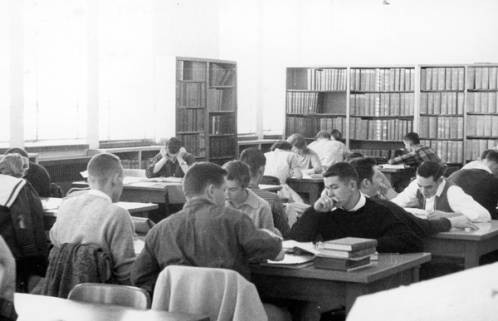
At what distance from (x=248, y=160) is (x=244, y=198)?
988mm

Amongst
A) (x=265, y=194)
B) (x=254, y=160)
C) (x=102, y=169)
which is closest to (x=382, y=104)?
(x=254, y=160)

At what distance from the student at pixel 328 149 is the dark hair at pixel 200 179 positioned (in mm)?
7345

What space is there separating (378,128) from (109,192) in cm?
875

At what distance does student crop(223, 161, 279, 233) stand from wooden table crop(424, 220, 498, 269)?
0.97m

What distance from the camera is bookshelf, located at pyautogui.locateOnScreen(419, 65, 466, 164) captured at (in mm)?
11828

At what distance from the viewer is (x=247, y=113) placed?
13211mm

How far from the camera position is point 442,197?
17.9 ft

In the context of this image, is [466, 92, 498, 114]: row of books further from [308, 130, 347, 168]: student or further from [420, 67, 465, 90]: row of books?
[308, 130, 347, 168]: student

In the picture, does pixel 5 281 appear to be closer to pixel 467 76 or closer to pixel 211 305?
pixel 211 305

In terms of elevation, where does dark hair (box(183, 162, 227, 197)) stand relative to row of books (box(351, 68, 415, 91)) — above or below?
below

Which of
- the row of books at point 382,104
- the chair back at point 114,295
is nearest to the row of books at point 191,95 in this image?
the row of books at point 382,104

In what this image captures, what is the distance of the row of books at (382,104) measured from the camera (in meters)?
12.2

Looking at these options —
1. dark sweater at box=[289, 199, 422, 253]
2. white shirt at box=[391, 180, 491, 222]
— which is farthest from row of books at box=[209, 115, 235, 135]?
dark sweater at box=[289, 199, 422, 253]

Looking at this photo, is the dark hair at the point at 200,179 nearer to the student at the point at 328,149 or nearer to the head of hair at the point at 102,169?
the head of hair at the point at 102,169
